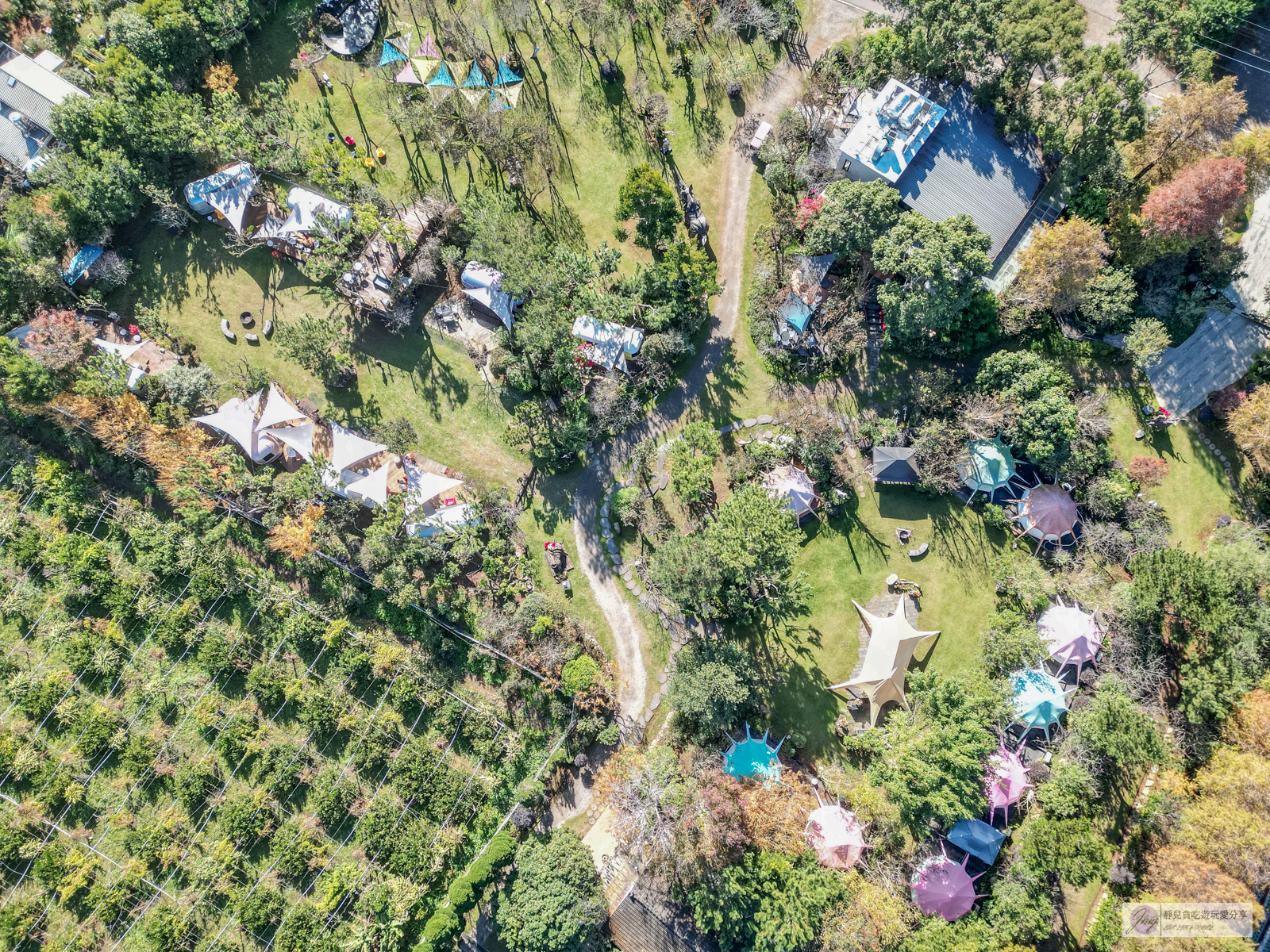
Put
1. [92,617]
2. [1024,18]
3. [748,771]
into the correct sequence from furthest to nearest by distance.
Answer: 1. [92,617]
2. [748,771]
3. [1024,18]

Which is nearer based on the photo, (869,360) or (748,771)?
(748,771)

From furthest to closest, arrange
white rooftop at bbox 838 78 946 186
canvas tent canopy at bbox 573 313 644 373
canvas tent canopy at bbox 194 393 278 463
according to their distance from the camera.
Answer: canvas tent canopy at bbox 194 393 278 463 < canvas tent canopy at bbox 573 313 644 373 < white rooftop at bbox 838 78 946 186

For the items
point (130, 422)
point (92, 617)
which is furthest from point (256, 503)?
point (92, 617)

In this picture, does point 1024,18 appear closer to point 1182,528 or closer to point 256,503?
point 1182,528

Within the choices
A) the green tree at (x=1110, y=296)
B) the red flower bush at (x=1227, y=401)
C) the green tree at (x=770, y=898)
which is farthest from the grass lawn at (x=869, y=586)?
the red flower bush at (x=1227, y=401)

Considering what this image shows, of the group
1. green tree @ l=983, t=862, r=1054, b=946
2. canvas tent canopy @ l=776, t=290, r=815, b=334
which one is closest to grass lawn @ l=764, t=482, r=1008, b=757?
canvas tent canopy @ l=776, t=290, r=815, b=334

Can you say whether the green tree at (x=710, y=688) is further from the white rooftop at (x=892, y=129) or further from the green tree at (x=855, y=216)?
the white rooftop at (x=892, y=129)

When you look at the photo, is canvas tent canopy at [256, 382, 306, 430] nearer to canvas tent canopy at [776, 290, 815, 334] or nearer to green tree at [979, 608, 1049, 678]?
canvas tent canopy at [776, 290, 815, 334]

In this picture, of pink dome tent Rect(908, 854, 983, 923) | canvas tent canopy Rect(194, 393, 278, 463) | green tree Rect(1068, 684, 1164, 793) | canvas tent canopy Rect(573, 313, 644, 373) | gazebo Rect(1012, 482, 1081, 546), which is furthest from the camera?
canvas tent canopy Rect(194, 393, 278, 463)
